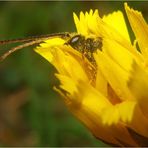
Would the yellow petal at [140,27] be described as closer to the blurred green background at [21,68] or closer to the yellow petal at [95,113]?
the yellow petal at [95,113]

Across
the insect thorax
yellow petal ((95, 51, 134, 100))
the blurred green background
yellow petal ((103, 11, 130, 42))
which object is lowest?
yellow petal ((95, 51, 134, 100))

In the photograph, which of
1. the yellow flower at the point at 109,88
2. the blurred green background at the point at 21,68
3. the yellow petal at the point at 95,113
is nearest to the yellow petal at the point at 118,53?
the yellow flower at the point at 109,88

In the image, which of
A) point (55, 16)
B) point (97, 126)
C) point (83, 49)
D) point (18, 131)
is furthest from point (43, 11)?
point (97, 126)

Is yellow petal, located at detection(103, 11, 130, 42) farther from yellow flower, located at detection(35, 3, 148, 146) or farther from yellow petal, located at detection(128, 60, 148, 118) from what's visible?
yellow petal, located at detection(128, 60, 148, 118)

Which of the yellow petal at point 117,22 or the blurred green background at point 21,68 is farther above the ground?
the blurred green background at point 21,68

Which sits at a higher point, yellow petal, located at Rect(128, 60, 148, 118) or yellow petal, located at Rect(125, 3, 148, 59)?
yellow petal, located at Rect(125, 3, 148, 59)

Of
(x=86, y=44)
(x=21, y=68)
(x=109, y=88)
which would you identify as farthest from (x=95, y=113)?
(x=21, y=68)

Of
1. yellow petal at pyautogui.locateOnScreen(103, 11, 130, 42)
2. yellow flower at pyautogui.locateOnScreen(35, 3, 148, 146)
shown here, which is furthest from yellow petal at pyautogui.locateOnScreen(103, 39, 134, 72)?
yellow petal at pyautogui.locateOnScreen(103, 11, 130, 42)
